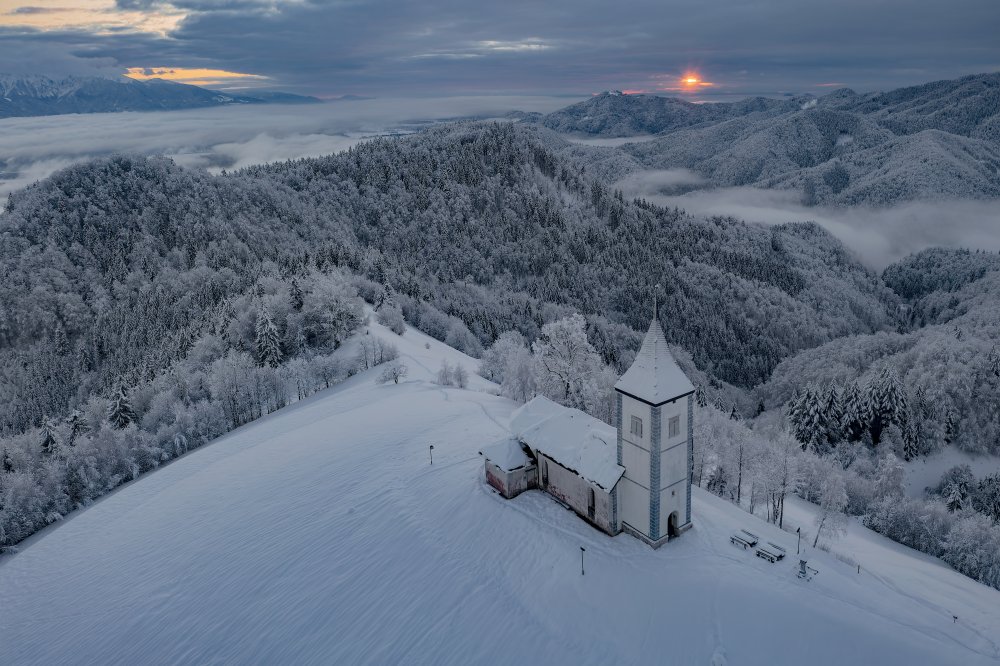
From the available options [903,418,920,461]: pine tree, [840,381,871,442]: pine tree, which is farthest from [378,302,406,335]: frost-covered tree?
[903,418,920,461]: pine tree

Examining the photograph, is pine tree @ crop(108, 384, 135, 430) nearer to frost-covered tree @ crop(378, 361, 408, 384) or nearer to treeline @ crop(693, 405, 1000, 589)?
frost-covered tree @ crop(378, 361, 408, 384)

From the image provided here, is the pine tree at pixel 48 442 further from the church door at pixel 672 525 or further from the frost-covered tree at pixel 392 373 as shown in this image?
the church door at pixel 672 525

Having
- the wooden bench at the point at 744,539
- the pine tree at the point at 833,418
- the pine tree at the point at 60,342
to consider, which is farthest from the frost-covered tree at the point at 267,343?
the pine tree at the point at 833,418

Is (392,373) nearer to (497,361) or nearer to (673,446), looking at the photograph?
(497,361)

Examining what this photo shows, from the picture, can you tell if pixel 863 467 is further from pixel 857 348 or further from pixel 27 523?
pixel 27 523

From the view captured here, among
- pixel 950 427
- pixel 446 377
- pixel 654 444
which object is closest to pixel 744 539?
pixel 654 444

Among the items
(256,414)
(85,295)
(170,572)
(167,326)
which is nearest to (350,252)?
(167,326)
